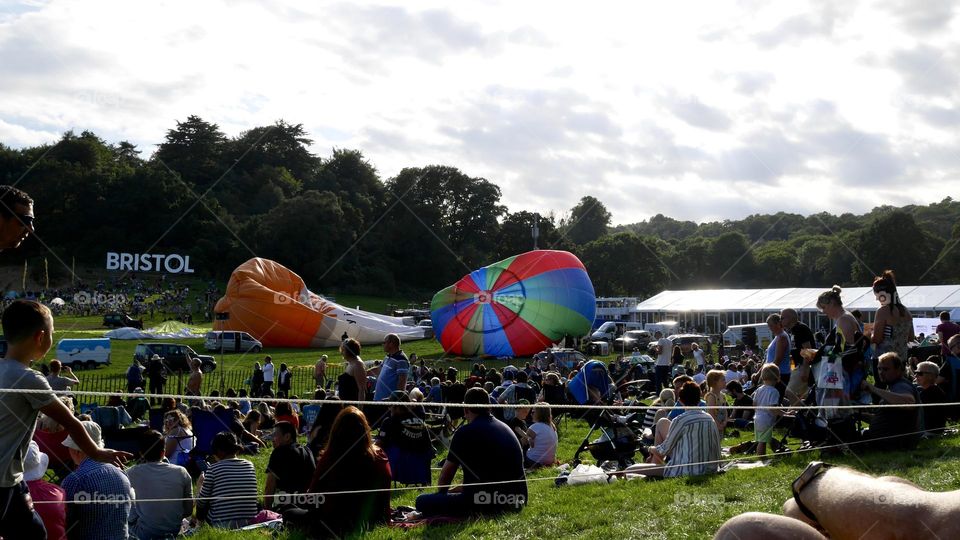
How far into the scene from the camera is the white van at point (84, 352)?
2689 cm

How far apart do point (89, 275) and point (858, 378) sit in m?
56.3

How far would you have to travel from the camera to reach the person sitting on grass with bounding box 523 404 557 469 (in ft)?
31.0

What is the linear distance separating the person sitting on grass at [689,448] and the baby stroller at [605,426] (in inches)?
35.1

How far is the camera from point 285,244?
5600 centimetres

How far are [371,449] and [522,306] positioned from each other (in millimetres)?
23320

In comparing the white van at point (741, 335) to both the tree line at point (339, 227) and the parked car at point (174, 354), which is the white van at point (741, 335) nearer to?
the parked car at point (174, 354)

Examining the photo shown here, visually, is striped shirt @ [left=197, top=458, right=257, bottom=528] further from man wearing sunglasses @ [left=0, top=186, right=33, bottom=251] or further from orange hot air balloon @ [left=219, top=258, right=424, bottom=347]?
orange hot air balloon @ [left=219, top=258, right=424, bottom=347]

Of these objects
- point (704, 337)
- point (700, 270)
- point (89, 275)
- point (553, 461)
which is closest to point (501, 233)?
point (700, 270)

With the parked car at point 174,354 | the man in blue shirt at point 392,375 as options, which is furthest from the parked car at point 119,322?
the man in blue shirt at point 392,375

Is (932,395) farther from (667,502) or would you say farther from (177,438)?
(177,438)

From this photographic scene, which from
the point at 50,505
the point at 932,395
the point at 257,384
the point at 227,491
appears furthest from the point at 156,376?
the point at 932,395

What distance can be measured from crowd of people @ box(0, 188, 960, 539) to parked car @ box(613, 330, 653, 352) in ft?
84.8

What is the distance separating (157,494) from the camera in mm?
6391

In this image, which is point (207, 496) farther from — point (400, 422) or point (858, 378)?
point (858, 378)
